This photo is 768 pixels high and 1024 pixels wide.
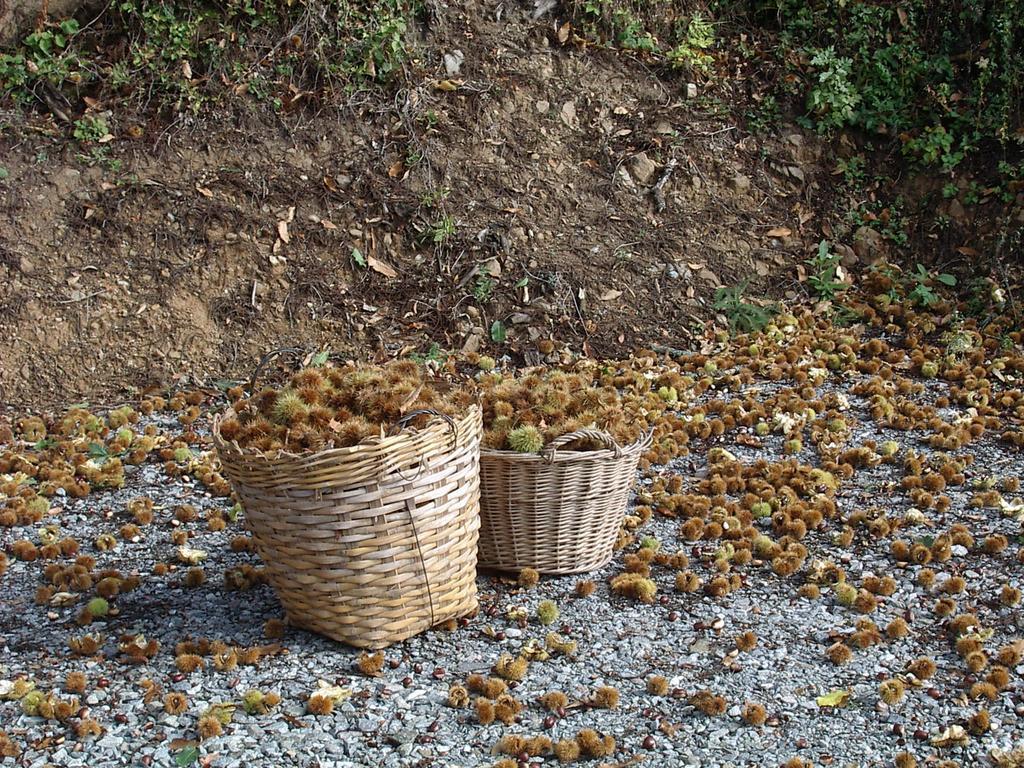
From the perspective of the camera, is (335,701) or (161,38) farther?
(161,38)

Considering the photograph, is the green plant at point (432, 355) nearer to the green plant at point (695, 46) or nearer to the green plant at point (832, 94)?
the green plant at point (695, 46)

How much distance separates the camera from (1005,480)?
4625mm

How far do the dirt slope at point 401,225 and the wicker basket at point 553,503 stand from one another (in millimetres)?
2554

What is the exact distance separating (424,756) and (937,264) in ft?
17.8

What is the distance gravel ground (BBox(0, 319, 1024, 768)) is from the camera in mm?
2875

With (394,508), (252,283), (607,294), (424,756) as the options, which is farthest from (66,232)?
(424,756)

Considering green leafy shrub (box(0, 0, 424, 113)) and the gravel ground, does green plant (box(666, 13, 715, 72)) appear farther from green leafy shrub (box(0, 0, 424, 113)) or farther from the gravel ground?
the gravel ground

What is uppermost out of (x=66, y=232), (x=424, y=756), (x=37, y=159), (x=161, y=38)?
(x=161, y=38)

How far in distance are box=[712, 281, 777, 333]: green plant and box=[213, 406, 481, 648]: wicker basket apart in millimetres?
3481

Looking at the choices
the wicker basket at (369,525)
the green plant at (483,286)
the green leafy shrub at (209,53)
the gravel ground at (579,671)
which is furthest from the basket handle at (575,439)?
the green leafy shrub at (209,53)

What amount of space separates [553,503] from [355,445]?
931 millimetres

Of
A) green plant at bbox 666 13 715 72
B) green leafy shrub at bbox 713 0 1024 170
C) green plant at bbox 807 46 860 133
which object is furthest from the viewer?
green plant at bbox 666 13 715 72

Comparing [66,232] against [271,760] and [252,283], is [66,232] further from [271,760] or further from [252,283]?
[271,760]

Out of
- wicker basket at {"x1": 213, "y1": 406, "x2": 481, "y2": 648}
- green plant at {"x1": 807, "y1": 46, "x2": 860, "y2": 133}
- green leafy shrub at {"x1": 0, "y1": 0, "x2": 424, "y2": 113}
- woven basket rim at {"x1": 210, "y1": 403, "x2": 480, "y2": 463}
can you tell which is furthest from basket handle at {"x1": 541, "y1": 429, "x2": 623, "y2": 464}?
green plant at {"x1": 807, "y1": 46, "x2": 860, "y2": 133}
